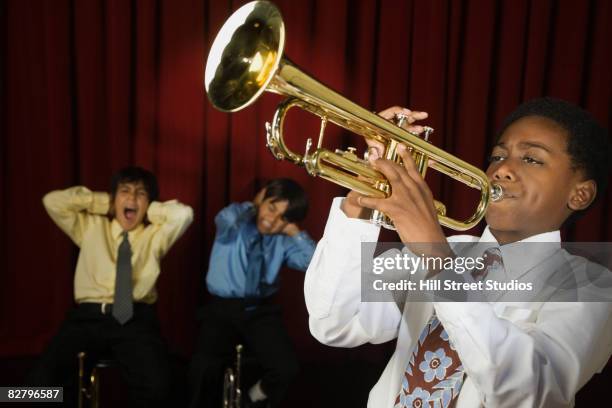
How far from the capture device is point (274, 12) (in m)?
1.00

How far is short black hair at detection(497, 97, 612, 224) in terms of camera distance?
111 centimetres

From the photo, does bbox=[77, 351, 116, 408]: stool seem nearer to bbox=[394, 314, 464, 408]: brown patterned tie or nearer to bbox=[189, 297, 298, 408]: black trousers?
bbox=[189, 297, 298, 408]: black trousers

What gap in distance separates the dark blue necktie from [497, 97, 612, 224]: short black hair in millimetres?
1524

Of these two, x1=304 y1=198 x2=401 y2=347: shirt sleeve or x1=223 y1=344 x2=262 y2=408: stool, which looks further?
x1=223 y1=344 x2=262 y2=408: stool

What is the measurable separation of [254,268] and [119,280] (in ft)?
1.98

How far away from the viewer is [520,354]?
2.76 ft

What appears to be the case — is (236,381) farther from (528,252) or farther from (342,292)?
(528,252)

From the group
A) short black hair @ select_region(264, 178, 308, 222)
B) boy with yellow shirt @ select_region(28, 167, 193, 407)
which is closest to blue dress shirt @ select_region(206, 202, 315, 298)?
short black hair @ select_region(264, 178, 308, 222)

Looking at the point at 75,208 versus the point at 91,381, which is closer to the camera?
the point at 91,381

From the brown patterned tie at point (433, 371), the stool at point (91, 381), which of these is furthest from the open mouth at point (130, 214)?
the brown patterned tie at point (433, 371)

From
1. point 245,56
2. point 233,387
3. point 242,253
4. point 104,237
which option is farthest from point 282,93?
point 104,237

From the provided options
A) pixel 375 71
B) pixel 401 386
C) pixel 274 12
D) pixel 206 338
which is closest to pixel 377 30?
pixel 375 71

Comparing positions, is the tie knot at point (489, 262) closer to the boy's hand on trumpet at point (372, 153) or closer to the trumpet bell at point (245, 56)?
the boy's hand on trumpet at point (372, 153)

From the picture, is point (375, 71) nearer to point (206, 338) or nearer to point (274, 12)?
point (206, 338)
